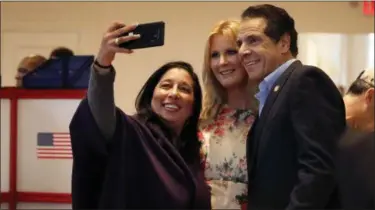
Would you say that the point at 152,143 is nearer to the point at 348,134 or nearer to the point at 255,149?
the point at 255,149

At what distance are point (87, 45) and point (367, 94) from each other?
11.3 feet

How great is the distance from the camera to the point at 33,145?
281cm

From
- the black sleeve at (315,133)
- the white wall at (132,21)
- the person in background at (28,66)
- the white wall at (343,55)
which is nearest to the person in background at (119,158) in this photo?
the black sleeve at (315,133)

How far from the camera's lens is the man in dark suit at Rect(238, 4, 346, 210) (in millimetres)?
1200

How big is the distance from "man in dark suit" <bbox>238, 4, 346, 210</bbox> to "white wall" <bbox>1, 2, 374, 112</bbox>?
9.92 ft

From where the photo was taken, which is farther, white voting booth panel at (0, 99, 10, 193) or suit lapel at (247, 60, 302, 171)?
white voting booth panel at (0, 99, 10, 193)

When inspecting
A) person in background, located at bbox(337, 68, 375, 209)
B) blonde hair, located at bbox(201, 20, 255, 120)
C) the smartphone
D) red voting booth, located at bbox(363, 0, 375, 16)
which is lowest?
person in background, located at bbox(337, 68, 375, 209)

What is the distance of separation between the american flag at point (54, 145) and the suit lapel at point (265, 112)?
5.33 feet

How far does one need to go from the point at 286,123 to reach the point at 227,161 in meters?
0.46

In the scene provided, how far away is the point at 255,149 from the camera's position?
133 centimetres

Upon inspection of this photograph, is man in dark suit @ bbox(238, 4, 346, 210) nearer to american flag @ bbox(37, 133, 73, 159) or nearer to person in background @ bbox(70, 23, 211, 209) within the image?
person in background @ bbox(70, 23, 211, 209)

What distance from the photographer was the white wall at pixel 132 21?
4.45 meters

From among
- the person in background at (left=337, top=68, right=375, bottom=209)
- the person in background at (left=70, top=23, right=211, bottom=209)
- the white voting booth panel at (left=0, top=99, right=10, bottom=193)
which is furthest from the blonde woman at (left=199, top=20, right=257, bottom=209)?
the white voting booth panel at (left=0, top=99, right=10, bottom=193)

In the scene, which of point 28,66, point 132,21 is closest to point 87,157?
point 28,66
